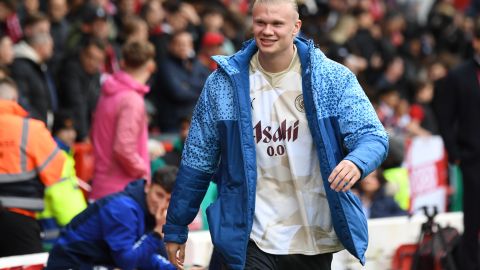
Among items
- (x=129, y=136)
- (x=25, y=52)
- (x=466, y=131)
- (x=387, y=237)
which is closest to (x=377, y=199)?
(x=387, y=237)

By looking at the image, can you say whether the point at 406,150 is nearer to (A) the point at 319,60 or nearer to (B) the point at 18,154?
(B) the point at 18,154

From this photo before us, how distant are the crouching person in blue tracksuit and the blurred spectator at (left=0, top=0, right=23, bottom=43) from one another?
5.75 m

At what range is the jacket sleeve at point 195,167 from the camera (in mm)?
5766

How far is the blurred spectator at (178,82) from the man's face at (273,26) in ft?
24.7

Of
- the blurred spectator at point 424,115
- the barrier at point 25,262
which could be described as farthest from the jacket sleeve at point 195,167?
the blurred spectator at point 424,115

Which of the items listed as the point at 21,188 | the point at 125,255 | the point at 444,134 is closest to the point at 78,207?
the point at 21,188

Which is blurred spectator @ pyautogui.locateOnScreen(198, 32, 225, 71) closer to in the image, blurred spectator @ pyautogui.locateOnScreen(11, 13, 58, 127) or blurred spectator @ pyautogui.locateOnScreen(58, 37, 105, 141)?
blurred spectator @ pyautogui.locateOnScreen(58, 37, 105, 141)

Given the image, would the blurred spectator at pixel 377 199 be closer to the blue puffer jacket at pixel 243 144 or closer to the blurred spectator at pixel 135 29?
the blurred spectator at pixel 135 29

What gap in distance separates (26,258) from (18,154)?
0.83m

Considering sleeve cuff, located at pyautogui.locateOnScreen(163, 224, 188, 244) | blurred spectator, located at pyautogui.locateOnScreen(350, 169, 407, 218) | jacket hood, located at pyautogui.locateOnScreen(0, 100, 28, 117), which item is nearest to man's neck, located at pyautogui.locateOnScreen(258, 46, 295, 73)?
sleeve cuff, located at pyautogui.locateOnScreen(163, 224, 188, 244)

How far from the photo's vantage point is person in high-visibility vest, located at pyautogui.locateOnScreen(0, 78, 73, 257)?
26.0 feet

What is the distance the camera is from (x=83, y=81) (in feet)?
40.6

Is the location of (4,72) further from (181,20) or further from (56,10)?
(181,20)

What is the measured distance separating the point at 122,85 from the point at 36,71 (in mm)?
2304
